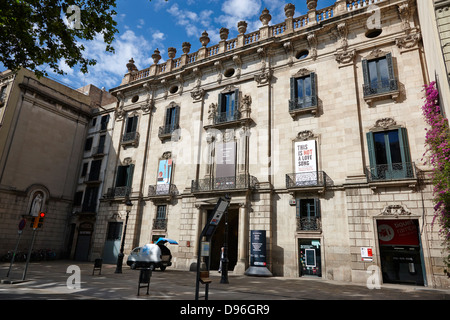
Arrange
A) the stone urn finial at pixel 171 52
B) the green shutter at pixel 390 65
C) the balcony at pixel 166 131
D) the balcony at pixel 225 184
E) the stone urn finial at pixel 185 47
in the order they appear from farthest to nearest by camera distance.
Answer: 1. the stone urn finial at pixel 171 52
2. the stone urn finial at pixel 185 47
3. the balcony at pixel 166 131
4. the balcony at pixel 225 184
5. the green shutter at pixel 390 65

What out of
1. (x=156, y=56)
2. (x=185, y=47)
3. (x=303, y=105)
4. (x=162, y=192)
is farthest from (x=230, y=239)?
(x=156, y=56)

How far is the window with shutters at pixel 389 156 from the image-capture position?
15109 millimetres

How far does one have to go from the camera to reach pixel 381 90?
17.0 metres

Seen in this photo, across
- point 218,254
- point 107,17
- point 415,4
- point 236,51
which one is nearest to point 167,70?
point 236,51

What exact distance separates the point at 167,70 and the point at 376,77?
58.9 ft

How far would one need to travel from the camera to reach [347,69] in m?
18.7

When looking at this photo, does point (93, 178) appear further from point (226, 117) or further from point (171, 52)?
point (226, 117)

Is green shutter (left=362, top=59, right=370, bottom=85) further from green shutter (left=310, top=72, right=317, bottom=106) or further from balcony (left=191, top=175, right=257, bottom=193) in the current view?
balcony (left=191, top=175, right=257, bottom=193)

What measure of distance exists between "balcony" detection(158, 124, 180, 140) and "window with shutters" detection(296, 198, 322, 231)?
1233cm

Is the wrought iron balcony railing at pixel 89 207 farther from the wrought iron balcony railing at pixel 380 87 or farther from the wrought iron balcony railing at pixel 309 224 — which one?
the wrought iron balcony railing at pixel 380 87

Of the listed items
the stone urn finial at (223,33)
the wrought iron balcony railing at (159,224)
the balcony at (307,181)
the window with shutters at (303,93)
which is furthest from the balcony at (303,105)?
the wrought iron balcony railing at (159,224)

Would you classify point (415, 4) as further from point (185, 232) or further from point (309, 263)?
point (185, 232)

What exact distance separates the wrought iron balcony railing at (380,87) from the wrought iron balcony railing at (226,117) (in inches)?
343

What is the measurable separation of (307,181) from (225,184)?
568cm
